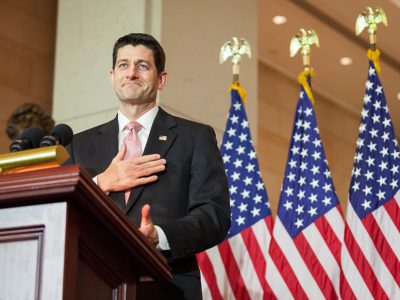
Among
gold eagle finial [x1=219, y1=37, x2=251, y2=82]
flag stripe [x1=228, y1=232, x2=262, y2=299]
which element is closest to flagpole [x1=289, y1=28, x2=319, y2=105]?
gold eagle finial [x1=219, y1=37, x2=251, y2=82]

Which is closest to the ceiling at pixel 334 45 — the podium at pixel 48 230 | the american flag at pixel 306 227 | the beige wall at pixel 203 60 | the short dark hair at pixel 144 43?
the beige wall at pixel 203 60

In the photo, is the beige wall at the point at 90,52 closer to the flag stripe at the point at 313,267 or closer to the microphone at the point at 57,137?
the flag stripe at the point at 313,267

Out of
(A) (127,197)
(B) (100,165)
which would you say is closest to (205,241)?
(A) (127,197)

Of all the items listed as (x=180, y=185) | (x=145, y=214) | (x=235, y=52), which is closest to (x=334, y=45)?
(x=235, y=52)

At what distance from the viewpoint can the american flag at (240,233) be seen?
6062 millimetres

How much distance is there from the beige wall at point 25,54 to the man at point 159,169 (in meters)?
4.08

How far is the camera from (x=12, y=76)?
7559mm

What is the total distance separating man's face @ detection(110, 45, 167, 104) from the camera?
3.30 meters

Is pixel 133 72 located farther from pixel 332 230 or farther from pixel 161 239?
pixel 332 230

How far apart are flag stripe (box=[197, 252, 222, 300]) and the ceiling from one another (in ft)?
15.2

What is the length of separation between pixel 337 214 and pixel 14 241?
4428mm

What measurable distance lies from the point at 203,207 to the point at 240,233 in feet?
10.9

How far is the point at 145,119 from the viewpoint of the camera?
3.33m

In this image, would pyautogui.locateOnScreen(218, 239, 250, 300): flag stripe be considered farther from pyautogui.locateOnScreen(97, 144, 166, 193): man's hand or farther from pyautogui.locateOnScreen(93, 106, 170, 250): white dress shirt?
pyautogui.locateOnScreen(97, 144, 166, 193): man's hand
